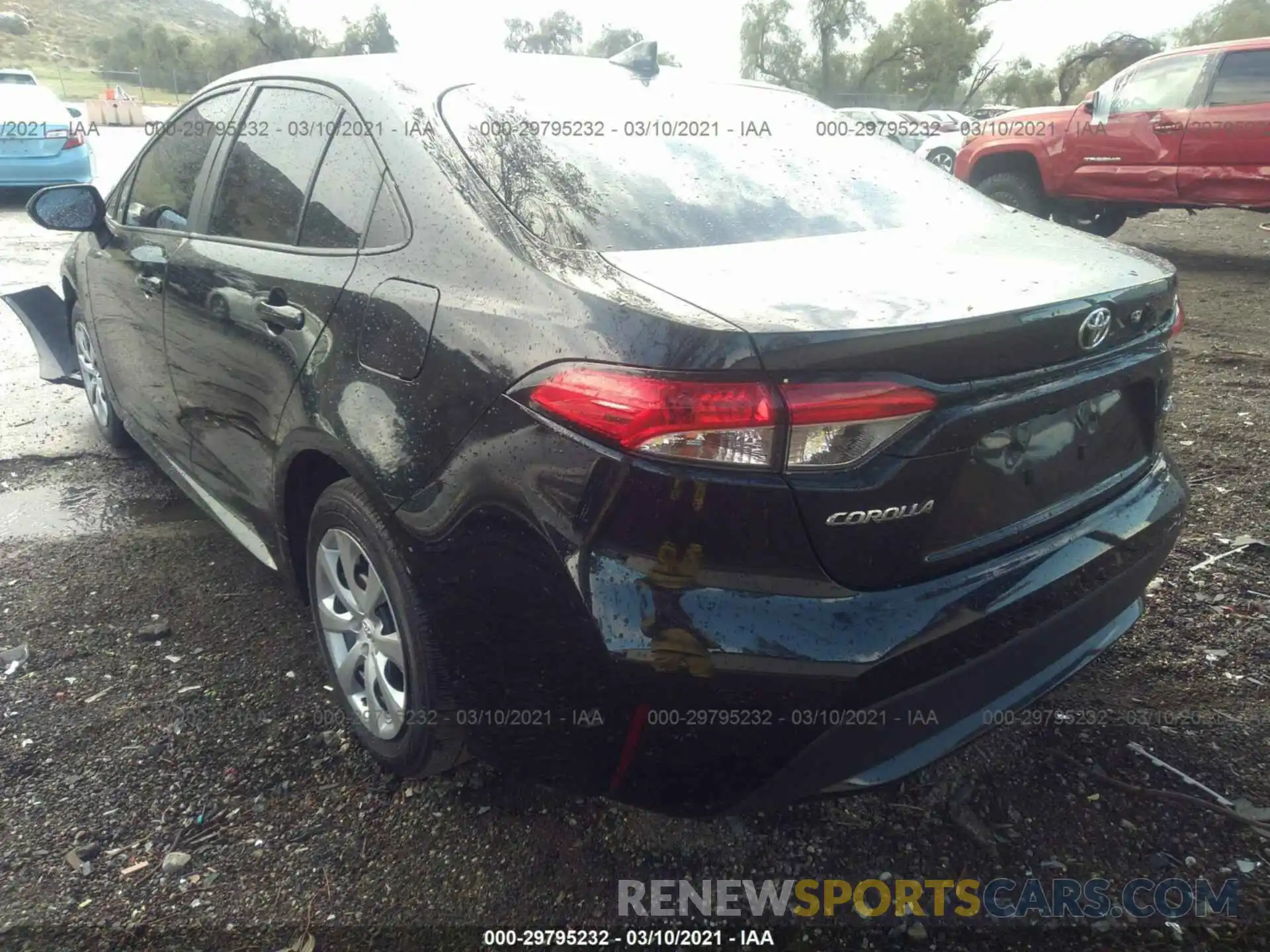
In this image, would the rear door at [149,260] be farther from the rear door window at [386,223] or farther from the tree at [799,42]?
the tree at [799,42]

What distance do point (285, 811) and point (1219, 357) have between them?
18.6ft

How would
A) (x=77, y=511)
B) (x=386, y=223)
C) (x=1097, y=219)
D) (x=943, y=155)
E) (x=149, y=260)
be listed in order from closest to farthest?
1. (x=386, y=223)
2. (x=149, y=260)
3. (x=77, y=511)
4. (x=1097, y=219)
5. (x=943, y=155)

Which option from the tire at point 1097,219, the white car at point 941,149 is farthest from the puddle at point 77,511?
the white car at point 941,149

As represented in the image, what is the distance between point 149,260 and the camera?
2.93 meters

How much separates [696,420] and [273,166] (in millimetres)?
1701

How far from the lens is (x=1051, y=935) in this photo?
1.79 metres

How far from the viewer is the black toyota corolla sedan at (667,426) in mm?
1430

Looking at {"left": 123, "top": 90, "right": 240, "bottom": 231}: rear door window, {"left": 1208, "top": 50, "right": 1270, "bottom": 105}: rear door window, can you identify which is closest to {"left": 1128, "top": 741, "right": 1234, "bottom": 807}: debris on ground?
{"left": 123, "top": 90, "right": 240, "bottom": 231}: rear door window

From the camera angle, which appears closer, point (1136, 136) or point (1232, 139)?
point (1232, 139)

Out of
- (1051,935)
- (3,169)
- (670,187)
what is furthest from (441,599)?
(3,169)

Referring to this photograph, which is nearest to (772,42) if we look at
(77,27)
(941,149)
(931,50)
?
(931,50)

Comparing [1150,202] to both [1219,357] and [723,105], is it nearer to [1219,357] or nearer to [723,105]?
[1219,357]

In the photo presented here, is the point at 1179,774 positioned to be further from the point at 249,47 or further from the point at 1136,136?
the point at 249,47

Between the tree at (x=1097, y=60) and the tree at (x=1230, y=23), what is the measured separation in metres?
4.66
